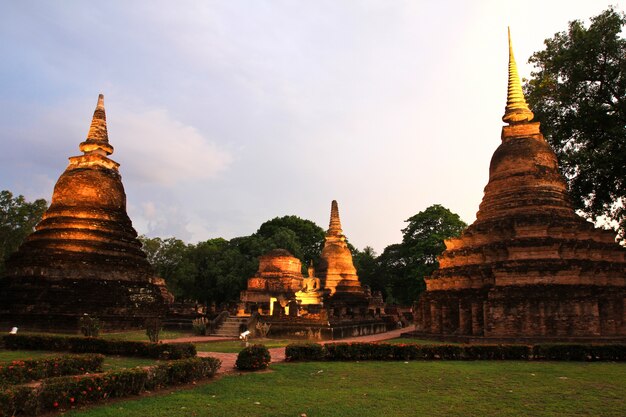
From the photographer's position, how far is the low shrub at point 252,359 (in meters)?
12.5

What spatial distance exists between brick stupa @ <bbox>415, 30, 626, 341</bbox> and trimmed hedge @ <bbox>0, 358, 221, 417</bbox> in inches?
536

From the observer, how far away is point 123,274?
26.3 meters

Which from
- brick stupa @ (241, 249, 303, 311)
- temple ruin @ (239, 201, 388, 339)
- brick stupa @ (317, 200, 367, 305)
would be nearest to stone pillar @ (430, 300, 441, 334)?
temple ruin @ (239, 201, 388, 339)

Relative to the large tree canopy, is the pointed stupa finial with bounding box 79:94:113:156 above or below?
above

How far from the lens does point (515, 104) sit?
2678cm

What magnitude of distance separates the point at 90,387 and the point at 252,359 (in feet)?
15.9

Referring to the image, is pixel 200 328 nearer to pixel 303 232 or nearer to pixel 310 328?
pixel 310 328

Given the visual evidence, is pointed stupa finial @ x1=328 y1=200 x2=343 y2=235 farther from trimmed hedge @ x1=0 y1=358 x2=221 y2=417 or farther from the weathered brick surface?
trimmed hedge @ x1=0 y1=358 x2=221 y2=417

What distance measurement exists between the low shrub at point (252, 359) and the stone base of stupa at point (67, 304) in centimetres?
1332

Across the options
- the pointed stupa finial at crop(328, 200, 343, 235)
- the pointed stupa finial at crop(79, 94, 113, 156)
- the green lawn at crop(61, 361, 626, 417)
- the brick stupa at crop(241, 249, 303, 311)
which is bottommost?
the green lawn at crop(61, 361, 626, 417)

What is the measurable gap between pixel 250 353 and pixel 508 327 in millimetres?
11947

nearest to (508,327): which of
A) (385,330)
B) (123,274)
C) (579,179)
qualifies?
(579,179)

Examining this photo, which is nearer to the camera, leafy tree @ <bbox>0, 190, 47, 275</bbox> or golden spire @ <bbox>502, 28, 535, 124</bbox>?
golden spire @ <bbox>502, 28, 535, 124</bbox>

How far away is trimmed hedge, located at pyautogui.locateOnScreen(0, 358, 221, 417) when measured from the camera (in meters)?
7.23
